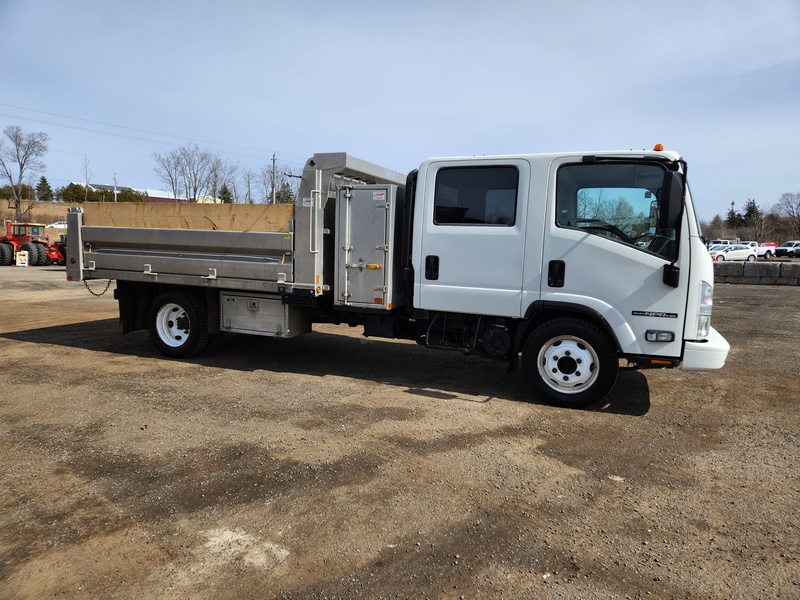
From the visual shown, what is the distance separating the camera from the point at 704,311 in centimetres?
532

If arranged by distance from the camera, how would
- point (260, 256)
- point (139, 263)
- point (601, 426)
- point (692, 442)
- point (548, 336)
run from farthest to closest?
point (139, 263) < point (260, 256) < point (548, 336) < point (601, 426) < point (692, 442)

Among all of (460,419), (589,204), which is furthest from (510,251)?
(460,419)

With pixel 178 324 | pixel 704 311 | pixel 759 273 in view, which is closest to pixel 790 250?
pixel 759 273

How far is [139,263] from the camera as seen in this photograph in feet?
25.1

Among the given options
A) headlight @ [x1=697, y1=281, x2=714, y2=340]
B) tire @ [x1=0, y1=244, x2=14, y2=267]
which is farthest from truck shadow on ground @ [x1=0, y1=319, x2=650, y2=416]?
tire @ [x1=0, y1=244, x2=14, y2=267]

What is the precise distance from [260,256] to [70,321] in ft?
21.0

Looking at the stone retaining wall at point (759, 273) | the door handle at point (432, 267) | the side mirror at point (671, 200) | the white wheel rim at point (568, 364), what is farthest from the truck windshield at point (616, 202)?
the stone retaining wall at point (759, 273)

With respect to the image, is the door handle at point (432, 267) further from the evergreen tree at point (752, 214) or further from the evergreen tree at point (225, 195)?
the evergreen tree at point (752, 214)

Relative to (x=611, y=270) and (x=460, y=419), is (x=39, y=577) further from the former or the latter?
(x=611, y=270)

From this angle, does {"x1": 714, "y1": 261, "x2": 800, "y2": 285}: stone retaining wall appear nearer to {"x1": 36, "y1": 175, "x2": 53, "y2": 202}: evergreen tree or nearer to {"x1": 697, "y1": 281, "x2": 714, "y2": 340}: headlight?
{"x1": 697, "y1": 281, "x2": 714, "y2": 340}: headlight

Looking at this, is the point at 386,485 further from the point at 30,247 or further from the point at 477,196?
the point at 30,247

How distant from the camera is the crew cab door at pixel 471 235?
19.1ft

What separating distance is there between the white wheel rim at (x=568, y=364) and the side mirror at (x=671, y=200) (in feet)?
4.69

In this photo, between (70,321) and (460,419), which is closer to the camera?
(460,419)
